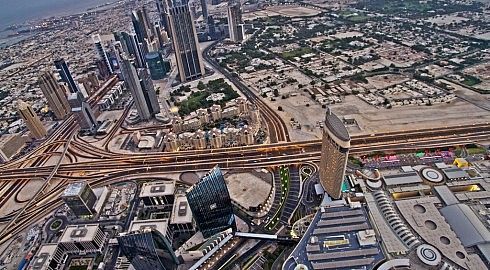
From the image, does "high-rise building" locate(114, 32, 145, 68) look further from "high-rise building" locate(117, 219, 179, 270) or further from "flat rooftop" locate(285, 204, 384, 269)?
"flat rooftop" locate(285, 204, 384, 269)

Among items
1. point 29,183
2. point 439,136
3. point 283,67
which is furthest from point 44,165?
point 439,136

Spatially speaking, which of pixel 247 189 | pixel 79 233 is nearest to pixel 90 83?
pixel 79 233

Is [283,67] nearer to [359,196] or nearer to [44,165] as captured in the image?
[359,196]

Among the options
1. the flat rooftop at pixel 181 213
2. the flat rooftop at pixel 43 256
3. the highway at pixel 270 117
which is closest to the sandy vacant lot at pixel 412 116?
the highway at pixel 270 117

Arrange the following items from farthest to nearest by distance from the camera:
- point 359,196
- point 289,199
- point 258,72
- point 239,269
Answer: point 258,72
point 289,199
point 359,196
point 239,269

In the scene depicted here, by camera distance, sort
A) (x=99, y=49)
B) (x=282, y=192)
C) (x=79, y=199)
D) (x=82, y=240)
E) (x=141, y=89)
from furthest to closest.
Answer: (x=99, y=49) < (x=141, y=89) < (x=282, y=192) < (x=79, y=199) < (x=82, y=240)

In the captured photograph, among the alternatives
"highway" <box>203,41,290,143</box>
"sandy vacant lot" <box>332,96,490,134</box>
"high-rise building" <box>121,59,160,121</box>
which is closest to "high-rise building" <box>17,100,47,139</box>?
"high-rise building" <box>121,59,160,121</box>

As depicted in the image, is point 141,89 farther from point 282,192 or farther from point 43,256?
point 282,192

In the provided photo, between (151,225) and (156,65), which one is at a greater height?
(156,65)
